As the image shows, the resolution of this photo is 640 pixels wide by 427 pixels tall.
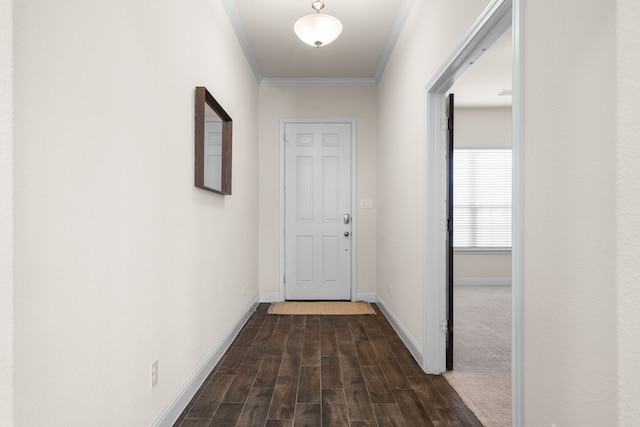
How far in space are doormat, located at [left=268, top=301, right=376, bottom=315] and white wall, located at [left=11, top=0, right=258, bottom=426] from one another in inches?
80.2

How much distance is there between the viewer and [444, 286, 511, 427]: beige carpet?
7.37ft

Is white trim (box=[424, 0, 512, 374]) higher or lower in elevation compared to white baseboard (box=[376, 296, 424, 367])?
higher

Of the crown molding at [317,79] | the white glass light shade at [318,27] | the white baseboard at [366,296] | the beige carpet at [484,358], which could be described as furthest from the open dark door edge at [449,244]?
the white baseboard at [366,296]

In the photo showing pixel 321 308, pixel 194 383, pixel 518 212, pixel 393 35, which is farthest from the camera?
pixel 321 308

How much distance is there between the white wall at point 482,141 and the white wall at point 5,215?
622cm

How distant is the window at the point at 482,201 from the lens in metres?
6.34

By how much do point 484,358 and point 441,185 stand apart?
4.50 feet

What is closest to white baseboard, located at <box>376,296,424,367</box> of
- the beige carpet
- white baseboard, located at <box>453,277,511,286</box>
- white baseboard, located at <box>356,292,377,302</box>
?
the beige carpet

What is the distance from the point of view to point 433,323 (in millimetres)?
2754

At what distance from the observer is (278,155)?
5.06 metres

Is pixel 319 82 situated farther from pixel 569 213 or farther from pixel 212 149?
pixel 569 213

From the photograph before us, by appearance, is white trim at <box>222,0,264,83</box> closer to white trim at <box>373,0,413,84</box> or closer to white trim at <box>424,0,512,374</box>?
white trim at <box>373,0,413,84</box>

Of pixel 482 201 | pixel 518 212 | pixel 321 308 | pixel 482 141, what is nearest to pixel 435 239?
pixel 518 212

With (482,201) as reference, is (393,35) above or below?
above
